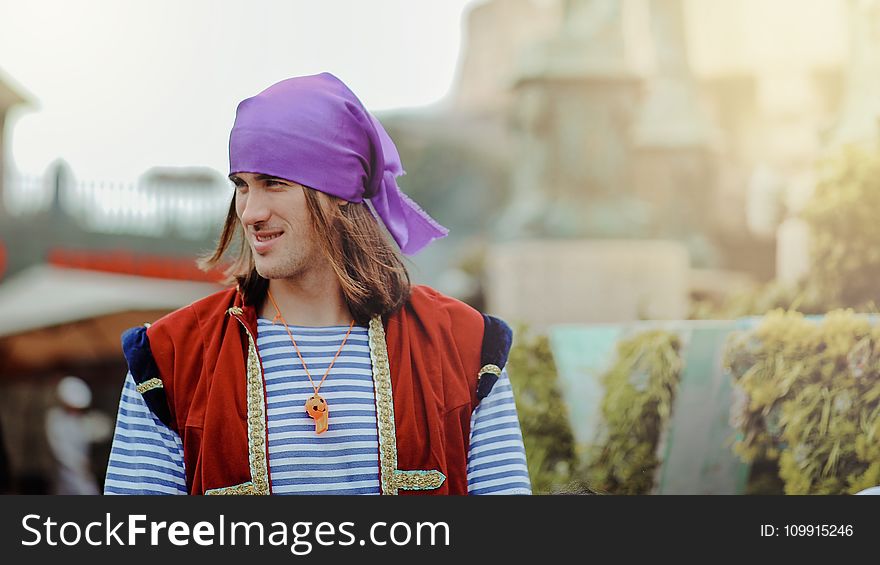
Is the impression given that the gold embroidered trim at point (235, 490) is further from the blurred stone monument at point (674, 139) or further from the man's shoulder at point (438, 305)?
the blurred stone monument at point (674, 139)

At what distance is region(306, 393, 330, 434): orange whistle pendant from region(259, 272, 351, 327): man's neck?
19 cm

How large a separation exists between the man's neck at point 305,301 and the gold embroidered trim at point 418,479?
0.37m

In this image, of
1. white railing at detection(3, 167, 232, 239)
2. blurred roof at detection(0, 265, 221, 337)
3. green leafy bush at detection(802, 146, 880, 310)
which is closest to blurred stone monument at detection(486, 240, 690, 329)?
green leafy bush at detection(802, 146, 880, 310)

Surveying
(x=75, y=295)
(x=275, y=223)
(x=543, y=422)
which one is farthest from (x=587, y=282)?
(x=75, y=295)

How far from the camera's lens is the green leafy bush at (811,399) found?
3.23 m

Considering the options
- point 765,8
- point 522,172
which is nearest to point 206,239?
point 522,172

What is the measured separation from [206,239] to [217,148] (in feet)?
7.36

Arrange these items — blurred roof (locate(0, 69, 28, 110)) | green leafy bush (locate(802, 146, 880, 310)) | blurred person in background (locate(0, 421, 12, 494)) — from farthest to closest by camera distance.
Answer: blurred person in background (locate(0, 421, 12, 494)), blurred roof (locate(0, 69, 28, 110)), green leafy bush (locate(802, 146, 880, 310))

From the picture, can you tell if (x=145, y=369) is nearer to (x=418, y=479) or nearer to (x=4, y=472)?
(x=418, y=479)

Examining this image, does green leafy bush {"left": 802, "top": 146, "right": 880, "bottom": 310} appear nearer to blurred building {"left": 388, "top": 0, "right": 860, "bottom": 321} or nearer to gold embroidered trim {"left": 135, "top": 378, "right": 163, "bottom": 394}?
blurred building {"left": 388, "top": 0, "right": 860, "bottom": 321}

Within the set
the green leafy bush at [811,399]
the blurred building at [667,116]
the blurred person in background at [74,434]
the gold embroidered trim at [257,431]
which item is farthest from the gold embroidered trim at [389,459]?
the blurred person in background at [74,434]

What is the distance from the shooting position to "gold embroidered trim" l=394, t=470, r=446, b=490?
226 centimetres

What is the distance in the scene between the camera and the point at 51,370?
5.73 m

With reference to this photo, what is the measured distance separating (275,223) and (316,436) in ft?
1.56
